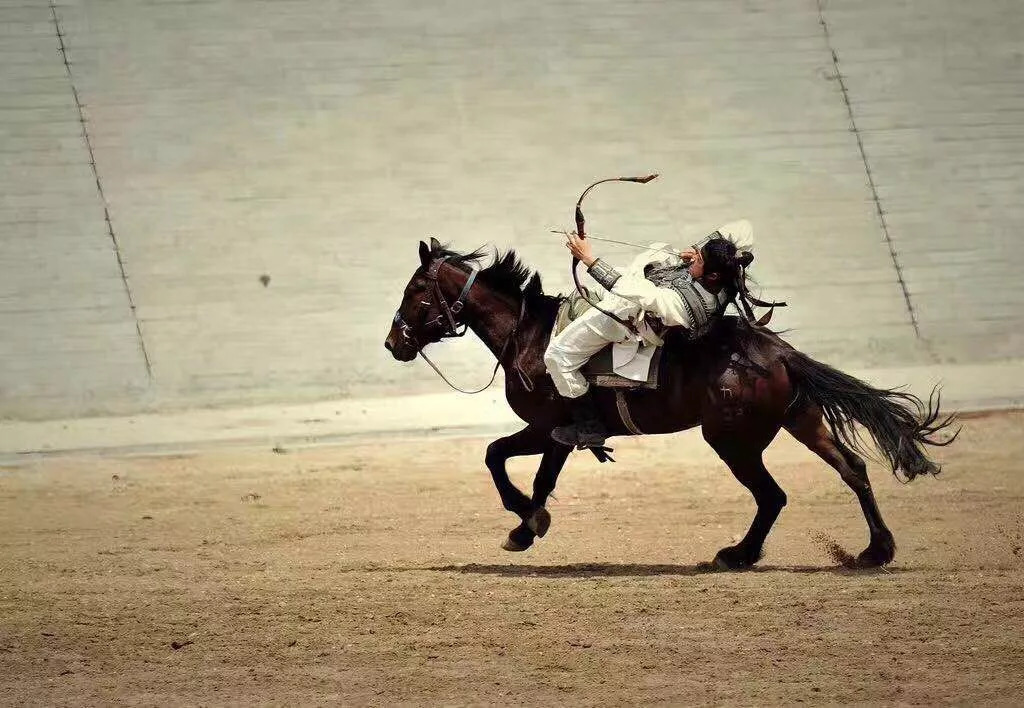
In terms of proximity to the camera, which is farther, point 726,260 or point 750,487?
point 750,487

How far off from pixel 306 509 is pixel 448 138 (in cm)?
786

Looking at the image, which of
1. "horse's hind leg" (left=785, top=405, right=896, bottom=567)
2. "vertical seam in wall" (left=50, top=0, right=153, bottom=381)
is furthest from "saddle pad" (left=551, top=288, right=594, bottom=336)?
"vertical seam in wall" (left=50, top=0, right=153, bottom=381)

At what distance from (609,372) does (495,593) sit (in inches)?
58.7

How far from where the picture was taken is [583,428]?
855 centimetres

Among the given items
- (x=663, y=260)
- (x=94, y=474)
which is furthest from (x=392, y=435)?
(x=663, y=260)

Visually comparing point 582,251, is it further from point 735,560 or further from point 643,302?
point 735,560

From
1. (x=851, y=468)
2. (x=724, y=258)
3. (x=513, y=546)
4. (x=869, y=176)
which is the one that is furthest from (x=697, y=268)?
(x=869, y=176)

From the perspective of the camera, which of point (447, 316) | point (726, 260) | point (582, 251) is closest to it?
point (726, 260)

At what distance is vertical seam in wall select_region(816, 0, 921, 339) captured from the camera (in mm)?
17547

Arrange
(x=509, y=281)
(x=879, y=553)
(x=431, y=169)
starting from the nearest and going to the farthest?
(x=879, y=553), (x=509, y=281), (x=431, y=169)

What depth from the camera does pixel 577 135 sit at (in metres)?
18.2

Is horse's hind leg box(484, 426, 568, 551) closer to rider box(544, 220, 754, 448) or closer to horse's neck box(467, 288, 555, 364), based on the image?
rider box(544, 220, 754, 448)

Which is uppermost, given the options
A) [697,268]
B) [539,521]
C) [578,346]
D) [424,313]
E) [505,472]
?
[697,268]

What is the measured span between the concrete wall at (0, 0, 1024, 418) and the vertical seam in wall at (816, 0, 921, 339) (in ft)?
0.12
